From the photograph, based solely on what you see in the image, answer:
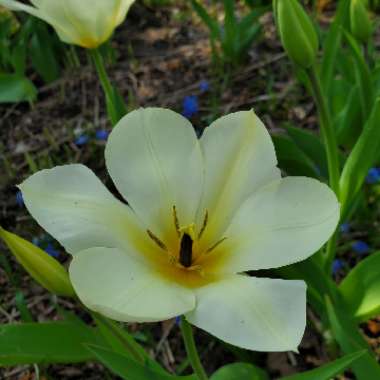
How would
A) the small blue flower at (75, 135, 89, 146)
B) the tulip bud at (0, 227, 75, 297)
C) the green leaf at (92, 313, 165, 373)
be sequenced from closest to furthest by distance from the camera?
the tulip bud at (0, 227, 75, 297), the green leaf at (92, 313, 165, 373), the small blue flower at (75, 135, 89, 146)

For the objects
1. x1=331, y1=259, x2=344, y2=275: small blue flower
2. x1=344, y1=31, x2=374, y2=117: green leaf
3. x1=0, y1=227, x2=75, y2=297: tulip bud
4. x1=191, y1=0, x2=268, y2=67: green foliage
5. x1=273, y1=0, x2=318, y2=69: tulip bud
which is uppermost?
x1=273, y1=0, x2=318, y2=69: tulip bud

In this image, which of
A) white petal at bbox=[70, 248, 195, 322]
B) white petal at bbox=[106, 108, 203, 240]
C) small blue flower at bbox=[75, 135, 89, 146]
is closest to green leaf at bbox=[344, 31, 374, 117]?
white petal at bbox=[106, 108, 203, 240]

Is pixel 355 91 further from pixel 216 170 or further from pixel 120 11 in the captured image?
pixel 216 170

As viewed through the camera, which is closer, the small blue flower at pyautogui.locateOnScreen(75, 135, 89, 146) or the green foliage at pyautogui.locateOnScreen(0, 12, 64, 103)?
the small blue flower at pyautogui.locateOnScreen(75, 135, 89, 146)

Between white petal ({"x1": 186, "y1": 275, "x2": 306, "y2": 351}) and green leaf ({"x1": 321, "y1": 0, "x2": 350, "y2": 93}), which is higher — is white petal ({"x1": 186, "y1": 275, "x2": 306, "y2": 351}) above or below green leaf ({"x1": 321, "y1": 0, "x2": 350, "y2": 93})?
above

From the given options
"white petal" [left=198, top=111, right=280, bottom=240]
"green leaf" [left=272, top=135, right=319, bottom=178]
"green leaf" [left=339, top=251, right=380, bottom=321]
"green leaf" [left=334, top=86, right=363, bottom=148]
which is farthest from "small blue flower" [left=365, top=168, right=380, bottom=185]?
"white petal" [left=198, top=111, right=280, bottom=240]

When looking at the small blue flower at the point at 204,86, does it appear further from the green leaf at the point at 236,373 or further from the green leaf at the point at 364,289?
the green leaf at the point at 236,373

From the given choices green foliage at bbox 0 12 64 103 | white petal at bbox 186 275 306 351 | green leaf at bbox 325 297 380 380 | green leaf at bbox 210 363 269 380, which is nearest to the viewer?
white petal at bbox 186 275 306 351

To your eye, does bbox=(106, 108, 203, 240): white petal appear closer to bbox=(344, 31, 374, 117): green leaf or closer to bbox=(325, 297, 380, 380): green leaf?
bbox=(325, 297, 380, 380): green leaf
